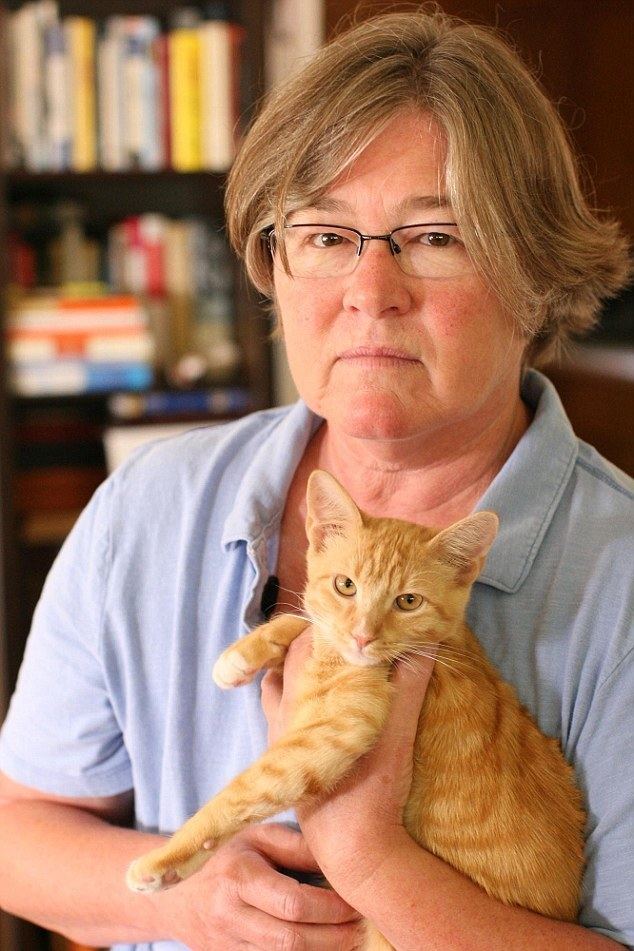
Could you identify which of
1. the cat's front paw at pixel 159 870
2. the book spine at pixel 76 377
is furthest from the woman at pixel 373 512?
the book spine at pixel 76 377

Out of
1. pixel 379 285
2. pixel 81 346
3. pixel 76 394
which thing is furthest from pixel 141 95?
pixel 379 285

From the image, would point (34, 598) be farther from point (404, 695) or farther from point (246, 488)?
point (404, 695)

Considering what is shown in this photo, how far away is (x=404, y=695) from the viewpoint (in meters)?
1.09

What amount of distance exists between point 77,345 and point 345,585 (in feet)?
5.77

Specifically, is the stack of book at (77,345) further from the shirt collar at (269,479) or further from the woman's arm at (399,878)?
the woman's arm at (399,878)

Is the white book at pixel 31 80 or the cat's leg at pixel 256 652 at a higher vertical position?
the white book at pixel 31 80

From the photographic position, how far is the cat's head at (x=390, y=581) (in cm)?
111

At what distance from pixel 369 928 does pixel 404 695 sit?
26 centimetres

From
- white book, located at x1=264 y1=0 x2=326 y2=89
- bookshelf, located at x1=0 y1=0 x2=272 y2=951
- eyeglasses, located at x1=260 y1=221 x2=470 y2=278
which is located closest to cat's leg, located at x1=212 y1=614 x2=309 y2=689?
eyeglasses, located at x1=260 y1=221 x2=470 y2=278

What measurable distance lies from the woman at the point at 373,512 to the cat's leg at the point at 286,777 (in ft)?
0.11

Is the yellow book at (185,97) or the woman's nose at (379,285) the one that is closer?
the woman's nose at (379,285)

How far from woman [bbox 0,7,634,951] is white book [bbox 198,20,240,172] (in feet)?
4.62

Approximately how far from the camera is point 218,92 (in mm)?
2680

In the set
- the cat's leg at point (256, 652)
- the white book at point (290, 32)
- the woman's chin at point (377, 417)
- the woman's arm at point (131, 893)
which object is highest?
the white book at point (290, 32)
